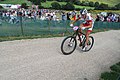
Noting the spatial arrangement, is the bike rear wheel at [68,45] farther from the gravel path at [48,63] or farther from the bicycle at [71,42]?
the gravel path at [48,63]

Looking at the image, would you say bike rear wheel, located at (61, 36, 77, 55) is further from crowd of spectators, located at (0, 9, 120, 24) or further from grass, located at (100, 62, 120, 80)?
crowd of spectators, located at (0, 9, 120, 24)

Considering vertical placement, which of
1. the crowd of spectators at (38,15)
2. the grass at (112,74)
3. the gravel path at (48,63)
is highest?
the crowd of spectators at (38,15)

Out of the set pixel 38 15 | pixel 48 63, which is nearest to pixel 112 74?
pixel 48 63

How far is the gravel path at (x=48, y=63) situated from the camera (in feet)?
26.0

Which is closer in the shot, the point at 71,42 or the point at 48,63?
the point at 48,63

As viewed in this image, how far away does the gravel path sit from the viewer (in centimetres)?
793

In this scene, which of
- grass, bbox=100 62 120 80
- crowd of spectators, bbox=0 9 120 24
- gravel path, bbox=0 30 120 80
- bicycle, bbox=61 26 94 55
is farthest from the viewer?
crowd of spectators, bbox=0 9 120 24

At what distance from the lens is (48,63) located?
30.3ft

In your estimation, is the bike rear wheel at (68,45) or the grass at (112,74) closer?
the grass at (112,74)

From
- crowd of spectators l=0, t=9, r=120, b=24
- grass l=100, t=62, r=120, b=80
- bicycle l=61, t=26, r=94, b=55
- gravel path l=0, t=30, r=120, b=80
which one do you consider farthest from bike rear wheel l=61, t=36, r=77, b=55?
crowd of spectators l=0, t=9, r=120, b=24

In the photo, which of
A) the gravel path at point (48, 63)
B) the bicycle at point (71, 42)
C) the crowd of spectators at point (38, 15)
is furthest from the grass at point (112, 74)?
the crowd of spectators at point (38, 15)

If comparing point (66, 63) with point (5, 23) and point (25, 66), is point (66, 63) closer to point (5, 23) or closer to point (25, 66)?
point (25, 66)

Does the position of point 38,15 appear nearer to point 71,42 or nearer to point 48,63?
point 71,42

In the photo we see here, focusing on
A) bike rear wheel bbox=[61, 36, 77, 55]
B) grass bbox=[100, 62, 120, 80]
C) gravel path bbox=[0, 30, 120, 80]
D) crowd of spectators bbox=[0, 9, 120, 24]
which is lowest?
grass bbox=[100, 62, 120, 80]
